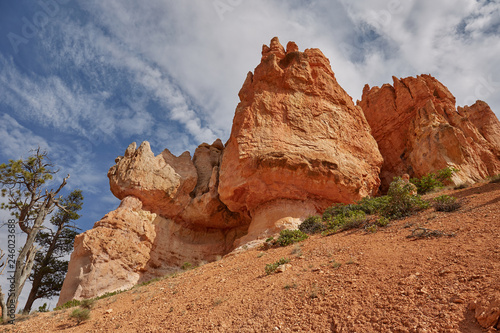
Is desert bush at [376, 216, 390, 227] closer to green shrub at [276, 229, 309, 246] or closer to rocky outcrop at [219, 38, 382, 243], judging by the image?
green shrub at [276, 229, 309, 246]

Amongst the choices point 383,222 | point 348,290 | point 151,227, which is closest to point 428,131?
point 383,222

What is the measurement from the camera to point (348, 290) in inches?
223

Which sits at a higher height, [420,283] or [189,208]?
[189,208]

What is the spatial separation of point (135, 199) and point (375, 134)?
71.0ft

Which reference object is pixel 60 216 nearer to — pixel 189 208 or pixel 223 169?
pixel 189 208

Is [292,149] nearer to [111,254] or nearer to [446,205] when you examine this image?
[446,205]

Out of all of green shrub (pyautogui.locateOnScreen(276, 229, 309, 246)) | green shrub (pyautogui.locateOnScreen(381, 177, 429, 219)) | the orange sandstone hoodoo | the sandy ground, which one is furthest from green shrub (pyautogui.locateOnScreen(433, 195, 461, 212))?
the orange sandstone hoodoo

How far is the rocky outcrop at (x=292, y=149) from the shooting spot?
55.2 ft

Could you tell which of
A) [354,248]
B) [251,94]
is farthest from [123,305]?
[251,94]

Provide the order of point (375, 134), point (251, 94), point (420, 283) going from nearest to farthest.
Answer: point (420, 283), point (251, 94), point (375, 134)

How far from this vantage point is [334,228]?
11680mm

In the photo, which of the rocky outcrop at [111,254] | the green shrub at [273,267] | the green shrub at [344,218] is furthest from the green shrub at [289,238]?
the rocky outcrop at [111,254]

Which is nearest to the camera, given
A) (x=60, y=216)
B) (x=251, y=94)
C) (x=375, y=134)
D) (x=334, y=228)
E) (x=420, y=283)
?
(x=420, y=283)

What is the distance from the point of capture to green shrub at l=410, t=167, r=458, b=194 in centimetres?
1819
